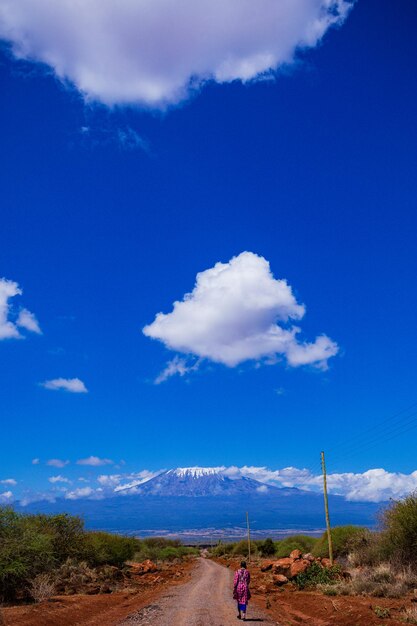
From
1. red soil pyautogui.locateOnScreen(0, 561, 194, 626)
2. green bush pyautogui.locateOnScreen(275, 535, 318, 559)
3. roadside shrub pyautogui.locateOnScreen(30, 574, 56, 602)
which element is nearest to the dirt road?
red soil pyautogui.locateOnScreen(0, 561, 194, 626)

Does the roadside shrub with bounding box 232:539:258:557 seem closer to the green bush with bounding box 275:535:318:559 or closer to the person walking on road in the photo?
the green bush with bounding box 275:535:318:559

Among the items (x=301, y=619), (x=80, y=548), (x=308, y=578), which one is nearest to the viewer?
(x=301, y=619)

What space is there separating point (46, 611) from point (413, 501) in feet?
64.2

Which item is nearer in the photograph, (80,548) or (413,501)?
(413,501)

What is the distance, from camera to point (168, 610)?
19125 millimetres

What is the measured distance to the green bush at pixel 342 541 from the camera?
125 ft

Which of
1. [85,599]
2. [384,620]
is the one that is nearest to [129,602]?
[85,599]

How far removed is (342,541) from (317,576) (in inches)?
609

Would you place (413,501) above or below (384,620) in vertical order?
above

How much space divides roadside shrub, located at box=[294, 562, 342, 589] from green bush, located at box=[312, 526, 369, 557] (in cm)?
1039

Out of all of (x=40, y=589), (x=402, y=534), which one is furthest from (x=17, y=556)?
(x=402, y=534)

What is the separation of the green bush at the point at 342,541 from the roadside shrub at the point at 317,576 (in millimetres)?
10386

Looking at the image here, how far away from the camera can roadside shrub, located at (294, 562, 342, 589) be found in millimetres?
25828

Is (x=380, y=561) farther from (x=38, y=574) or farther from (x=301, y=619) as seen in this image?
(x=38, y=574)
